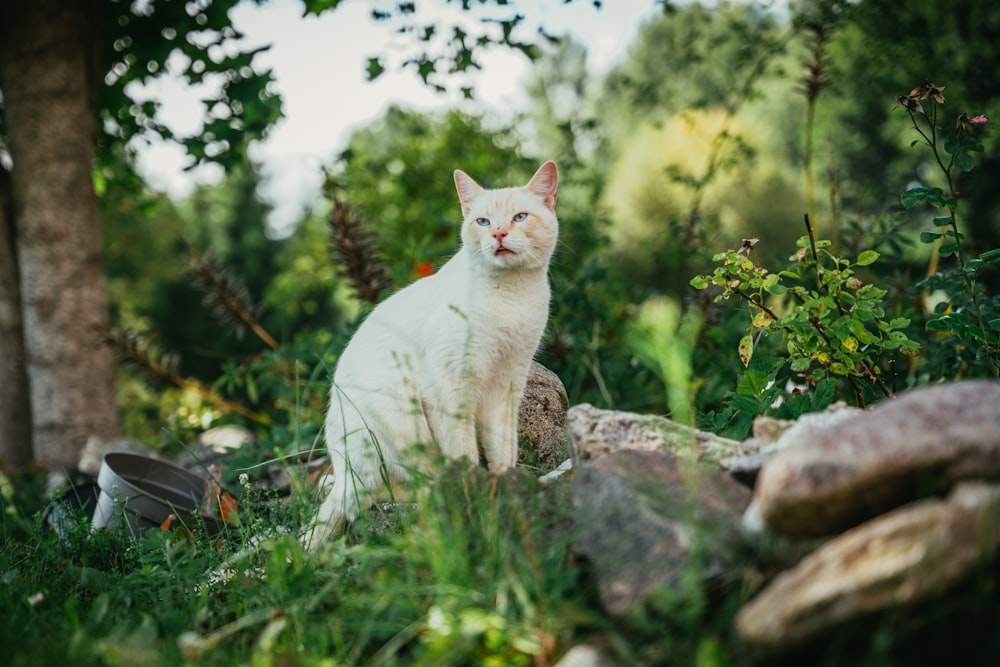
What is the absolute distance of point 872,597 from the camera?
1.31 m

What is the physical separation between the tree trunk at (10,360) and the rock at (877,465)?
5.31 metres

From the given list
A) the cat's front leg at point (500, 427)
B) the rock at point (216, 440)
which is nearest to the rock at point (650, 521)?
the cat's front leg at point (500, 427)

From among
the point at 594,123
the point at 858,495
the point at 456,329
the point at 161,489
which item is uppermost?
the point at 594,123

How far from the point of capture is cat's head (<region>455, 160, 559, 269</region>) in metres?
2.64

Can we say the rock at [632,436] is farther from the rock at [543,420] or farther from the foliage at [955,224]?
the foliage at [955,224]

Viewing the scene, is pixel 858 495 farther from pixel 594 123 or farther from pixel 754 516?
pixel 594 123

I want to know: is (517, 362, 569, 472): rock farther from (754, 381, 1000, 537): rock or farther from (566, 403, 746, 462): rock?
(754, 381, 1000, 537): rock

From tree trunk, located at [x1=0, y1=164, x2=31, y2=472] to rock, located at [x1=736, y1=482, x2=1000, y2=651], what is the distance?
535 centimetres

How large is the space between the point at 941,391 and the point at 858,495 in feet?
1.14

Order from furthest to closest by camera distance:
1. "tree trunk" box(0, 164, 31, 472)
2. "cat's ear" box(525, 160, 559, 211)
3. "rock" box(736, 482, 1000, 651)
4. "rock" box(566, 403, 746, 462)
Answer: "tree trunk" box(0, 164, 31, 472)
"cat's ear" box(525, 160, 559, 211)
"rock" box(566, 403, 746, 462)
"rock" box(736, 482, 1000, 651)

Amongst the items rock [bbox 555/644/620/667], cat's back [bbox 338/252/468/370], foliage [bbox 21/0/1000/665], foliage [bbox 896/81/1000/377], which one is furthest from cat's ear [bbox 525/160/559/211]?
rock [bbox 555/644/620/667]

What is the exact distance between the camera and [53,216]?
196 inches

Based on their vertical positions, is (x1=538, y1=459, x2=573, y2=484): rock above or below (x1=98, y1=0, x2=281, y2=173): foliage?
below

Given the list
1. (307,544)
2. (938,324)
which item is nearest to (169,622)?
(307,544)
